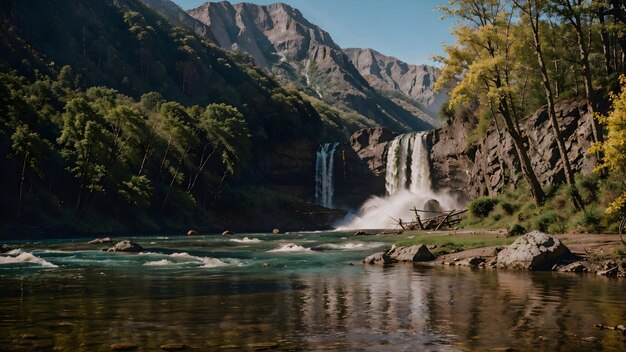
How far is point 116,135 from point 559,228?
182ft

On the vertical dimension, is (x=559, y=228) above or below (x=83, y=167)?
below

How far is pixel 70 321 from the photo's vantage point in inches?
452

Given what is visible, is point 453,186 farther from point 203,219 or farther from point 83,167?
point 83,167

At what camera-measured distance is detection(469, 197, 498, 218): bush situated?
4084cm

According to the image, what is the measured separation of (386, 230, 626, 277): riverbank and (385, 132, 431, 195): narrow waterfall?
5097 cm

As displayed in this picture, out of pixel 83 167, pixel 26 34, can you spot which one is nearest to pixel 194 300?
pixel 83 167

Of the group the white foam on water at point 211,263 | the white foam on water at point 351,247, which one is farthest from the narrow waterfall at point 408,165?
the white foam on water at point 211,263

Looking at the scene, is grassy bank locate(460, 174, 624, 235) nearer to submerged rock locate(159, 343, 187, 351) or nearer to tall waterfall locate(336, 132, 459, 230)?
submerged rock locate(159, 343, 187, 351)

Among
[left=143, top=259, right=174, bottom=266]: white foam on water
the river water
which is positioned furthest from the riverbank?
[left=143, top=259, right=174, bottom=266]: white foam on water

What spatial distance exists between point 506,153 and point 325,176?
50648mm

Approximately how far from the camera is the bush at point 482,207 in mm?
40844

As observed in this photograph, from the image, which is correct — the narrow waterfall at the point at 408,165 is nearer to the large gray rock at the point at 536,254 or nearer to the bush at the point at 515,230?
the bush at the point at 515,230

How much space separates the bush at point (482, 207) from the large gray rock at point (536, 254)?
18484 mm

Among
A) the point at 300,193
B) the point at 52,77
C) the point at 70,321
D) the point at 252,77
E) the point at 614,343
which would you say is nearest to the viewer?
the point at 614,343
